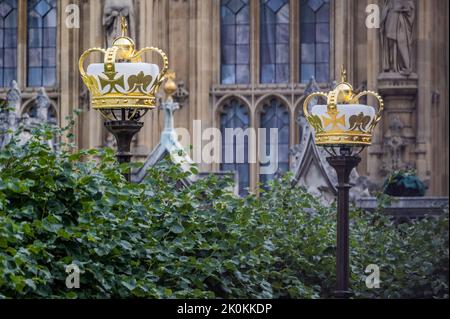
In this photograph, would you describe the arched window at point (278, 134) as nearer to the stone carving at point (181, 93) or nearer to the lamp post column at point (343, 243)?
the stone carving at point (181, 93)

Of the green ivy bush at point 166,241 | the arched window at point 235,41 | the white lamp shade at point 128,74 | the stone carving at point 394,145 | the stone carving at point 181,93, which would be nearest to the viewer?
the green ivy bush at point 166,241

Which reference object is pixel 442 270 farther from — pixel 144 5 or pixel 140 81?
pixel 144 5

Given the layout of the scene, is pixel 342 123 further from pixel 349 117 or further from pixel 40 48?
pixel 40 48

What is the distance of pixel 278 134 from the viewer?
41.8m

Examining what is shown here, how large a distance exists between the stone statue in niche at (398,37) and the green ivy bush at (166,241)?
13.0 metres

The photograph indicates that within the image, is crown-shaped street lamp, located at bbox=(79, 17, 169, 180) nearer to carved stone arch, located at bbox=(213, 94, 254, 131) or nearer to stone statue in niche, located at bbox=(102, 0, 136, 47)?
stone statue in niche, located at bbox=(102, 0, 136, 47)

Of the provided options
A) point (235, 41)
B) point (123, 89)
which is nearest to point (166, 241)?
point (123, 89)

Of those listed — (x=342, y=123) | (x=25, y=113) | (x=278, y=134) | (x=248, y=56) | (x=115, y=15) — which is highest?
(x=115, y=15)

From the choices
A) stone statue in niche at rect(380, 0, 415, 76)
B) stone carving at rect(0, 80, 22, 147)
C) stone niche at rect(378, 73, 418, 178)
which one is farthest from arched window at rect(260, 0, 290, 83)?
stone carving at rect(0, 80, 22, 147)

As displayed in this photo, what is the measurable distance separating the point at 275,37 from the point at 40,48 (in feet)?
14.5

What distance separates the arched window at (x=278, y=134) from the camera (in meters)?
41.4

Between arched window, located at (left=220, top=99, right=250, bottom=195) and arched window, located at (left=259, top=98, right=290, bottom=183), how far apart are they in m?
0.33

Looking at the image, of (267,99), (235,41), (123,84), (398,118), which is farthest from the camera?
(235,41)

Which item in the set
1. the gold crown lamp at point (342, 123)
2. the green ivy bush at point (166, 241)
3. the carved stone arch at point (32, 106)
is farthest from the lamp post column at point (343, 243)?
the carved stone arch at point (32, 106)
